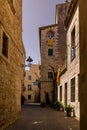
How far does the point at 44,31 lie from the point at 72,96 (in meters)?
17.8

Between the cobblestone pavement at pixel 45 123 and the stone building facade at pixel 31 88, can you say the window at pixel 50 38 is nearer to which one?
the cobblestone pavement at pixel 45 123

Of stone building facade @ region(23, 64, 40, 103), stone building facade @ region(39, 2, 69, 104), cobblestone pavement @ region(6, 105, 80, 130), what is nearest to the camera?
cobblestone pavement @ region(6, 105, 80, 130)

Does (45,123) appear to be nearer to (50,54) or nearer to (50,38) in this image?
(50,54)

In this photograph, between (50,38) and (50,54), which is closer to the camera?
(50,54)

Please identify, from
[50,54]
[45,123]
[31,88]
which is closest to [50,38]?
[50,54]

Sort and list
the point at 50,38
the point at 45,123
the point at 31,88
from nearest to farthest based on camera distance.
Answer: the point at 45,123 < the point at 50,38 < the point at 31,88

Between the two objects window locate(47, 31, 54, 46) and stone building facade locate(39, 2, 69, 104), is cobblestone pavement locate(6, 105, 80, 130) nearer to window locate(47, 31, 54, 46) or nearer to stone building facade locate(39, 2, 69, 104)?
stone building facade locate(39, 2, 69, 104)

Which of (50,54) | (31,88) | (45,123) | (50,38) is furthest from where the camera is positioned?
(31,88)

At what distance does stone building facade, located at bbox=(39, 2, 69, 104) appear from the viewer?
31062 mm

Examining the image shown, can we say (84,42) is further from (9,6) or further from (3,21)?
(9,6)

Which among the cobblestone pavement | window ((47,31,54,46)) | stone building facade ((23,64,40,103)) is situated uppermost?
window ((47,31,54,46))

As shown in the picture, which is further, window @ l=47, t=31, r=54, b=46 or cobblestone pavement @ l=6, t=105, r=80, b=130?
window @ l=47, t=31, r=54, b=46

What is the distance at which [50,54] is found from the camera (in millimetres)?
31688

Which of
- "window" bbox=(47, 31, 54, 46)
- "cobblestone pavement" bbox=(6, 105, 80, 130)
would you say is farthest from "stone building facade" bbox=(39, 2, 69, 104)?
"cobblestone pavement" bbox=(6, 105, 80, 130)
